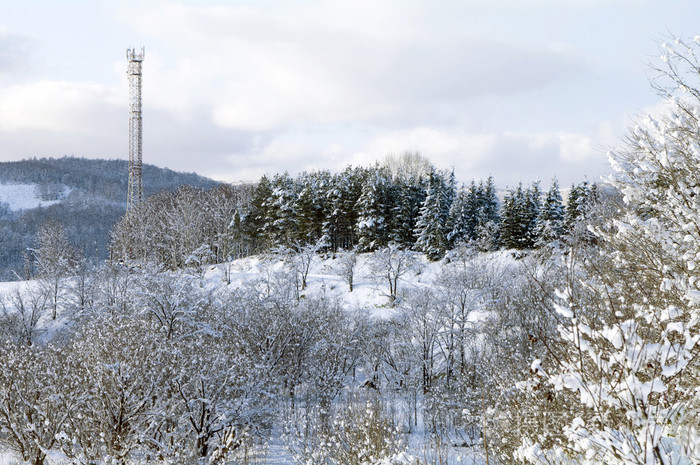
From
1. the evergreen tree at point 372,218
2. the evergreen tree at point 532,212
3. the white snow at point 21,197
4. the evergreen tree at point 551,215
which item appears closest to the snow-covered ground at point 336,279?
the evergreen tree at point 372,218

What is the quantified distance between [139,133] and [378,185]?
1193 inches

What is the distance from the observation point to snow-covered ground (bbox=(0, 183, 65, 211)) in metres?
143

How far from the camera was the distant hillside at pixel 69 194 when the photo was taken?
336ft

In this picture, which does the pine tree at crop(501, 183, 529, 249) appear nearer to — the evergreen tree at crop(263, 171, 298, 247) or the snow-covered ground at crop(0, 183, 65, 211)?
the evergreen tree at crop(263, 171, 298, 247)

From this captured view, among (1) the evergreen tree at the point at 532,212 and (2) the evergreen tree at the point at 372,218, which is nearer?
(1) the evergreen tree at the point at 532,212

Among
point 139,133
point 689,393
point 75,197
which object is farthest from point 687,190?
point 75,197

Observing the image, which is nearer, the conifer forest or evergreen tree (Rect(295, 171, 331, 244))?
the conifer forest

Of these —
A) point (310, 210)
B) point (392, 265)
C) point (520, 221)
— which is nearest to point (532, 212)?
point (520, 221)

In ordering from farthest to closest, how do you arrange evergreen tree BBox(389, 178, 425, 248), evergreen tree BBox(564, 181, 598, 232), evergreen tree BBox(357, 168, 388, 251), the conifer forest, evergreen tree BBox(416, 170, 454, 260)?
evergreen tree BBox(389, 178, 425, 248) < evergreen tree BBox(357, 168, 388, 251) < evergreen tree BBox(416, 170, 454, 260) < evergreen tree BBox(564, 181, 598, 232) < the conifer forest

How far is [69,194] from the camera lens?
472ft

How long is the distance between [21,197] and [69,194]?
59.7ft

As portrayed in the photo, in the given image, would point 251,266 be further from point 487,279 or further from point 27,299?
point 487,279

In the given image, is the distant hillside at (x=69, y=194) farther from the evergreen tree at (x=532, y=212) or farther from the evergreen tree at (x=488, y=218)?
the evergreen tree at (x=532, y=212)

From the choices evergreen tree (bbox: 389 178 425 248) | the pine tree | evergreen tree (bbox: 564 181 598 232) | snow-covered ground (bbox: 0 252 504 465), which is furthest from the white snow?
evergreen tree (bbox: 564 181 598 232)
